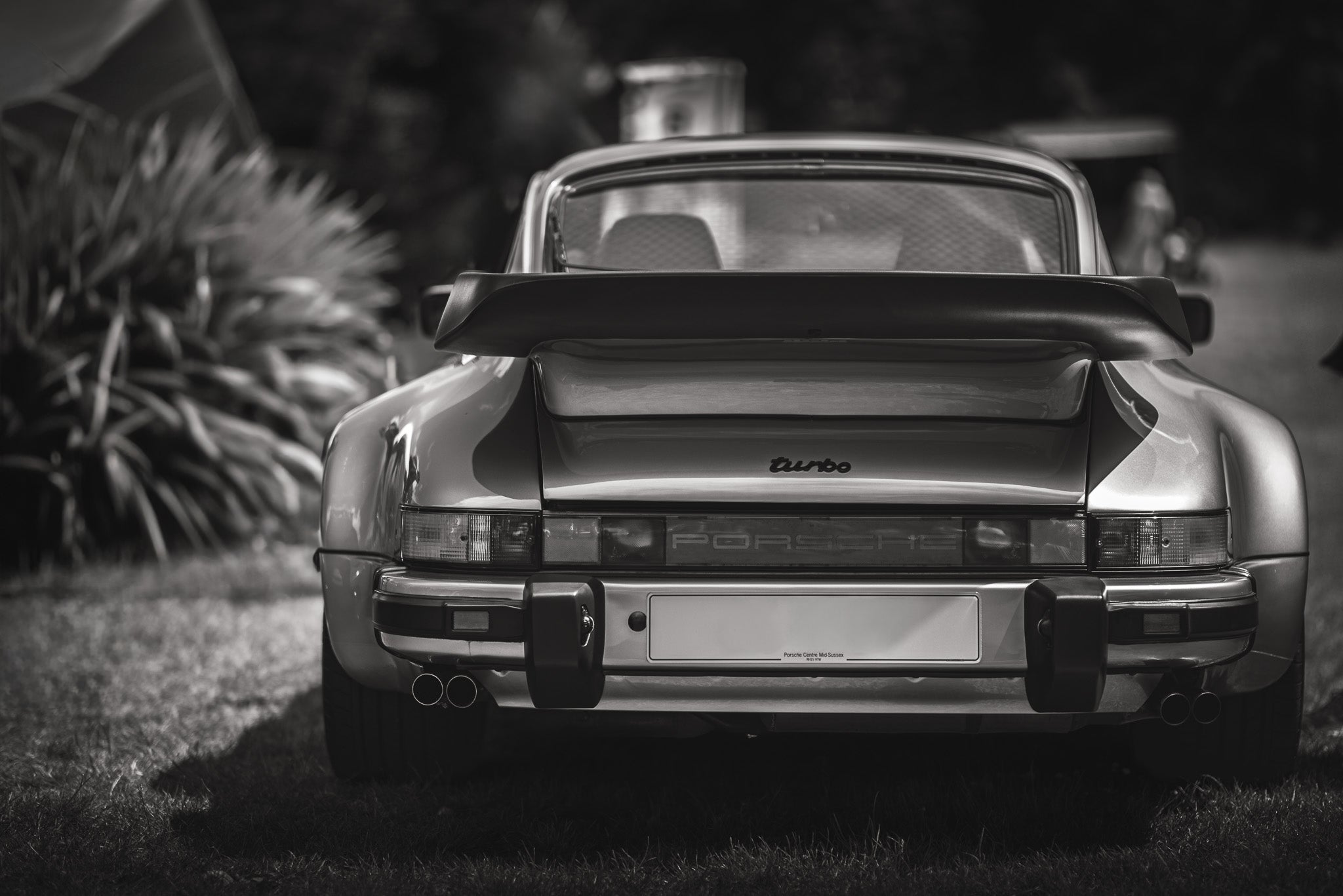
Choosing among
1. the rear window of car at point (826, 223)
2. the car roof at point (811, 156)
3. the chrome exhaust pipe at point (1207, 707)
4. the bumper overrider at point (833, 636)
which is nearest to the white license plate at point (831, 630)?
the bumper overrider at point (833, 636)

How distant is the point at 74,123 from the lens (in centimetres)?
805

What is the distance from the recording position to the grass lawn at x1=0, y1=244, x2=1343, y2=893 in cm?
265

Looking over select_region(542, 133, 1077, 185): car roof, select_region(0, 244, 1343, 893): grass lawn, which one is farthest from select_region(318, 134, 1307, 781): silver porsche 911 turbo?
select_region(542, 133, 1077, 185): car roof

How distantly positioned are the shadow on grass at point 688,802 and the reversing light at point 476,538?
582 mm

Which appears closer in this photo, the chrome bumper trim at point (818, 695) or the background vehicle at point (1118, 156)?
the chrome bumper trim at point (818, 695)

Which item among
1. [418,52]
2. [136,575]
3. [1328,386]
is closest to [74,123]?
[136,575]

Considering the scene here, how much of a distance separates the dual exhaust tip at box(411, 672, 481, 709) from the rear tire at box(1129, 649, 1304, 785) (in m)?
1.44

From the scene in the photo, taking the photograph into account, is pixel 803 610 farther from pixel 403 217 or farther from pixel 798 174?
pixel 403 217

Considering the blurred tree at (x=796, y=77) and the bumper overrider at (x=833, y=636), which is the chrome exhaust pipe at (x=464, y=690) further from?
the blurred tree at (x=796, y=77)

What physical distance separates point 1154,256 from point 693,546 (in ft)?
A: 66.9

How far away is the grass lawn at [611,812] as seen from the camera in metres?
2.65

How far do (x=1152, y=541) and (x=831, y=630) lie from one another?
0.62m

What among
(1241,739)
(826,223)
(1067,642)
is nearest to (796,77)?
(826,223)

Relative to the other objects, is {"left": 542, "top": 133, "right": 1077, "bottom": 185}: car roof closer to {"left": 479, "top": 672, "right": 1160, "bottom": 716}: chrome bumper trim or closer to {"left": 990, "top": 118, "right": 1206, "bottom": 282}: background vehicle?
{"left": 479, "top": 672, "right": 1160, "bottom": 716}: chrome bumper trim
